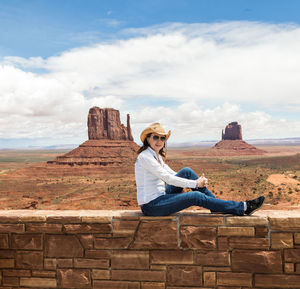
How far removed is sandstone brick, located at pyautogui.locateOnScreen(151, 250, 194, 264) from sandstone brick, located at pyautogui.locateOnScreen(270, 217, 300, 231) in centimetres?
105

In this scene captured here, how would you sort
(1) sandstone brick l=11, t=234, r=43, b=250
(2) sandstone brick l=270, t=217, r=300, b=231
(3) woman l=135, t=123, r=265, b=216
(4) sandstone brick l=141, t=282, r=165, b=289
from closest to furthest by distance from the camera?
(2) sandstone brick l=270, t=217, r=300, b=231
(3) woman l=135, t=123, r=265, b=216
(4) sandstone brick l=141, t=282, r=165, b=289
(1) sandstone brick l=11, t=234, r=43, b=250

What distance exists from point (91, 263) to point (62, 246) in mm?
440

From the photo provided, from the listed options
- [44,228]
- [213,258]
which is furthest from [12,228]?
[213,258]

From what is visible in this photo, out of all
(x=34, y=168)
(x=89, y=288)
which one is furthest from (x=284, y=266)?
(x=34, y=168)

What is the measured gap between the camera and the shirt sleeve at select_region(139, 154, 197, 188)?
3309 mm

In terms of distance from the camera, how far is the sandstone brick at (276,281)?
10.7ft

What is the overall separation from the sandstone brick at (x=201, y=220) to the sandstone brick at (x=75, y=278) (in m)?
1.42

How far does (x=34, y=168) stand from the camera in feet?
190

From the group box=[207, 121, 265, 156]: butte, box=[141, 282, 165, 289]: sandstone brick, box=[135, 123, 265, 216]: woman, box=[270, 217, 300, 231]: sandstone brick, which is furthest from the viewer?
box=[207, 121, 265, 156]: butte

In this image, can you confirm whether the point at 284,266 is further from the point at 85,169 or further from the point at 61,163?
the point at 61,163

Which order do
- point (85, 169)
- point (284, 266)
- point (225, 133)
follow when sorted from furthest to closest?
point (225, 133) → point (85, 169) → point (284, 266)

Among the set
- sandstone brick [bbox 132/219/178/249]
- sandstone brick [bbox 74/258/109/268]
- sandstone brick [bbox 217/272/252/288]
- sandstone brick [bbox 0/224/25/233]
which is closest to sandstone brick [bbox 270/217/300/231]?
sandstone brick [bbox 217/272/252/288]

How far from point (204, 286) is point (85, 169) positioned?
56158mm

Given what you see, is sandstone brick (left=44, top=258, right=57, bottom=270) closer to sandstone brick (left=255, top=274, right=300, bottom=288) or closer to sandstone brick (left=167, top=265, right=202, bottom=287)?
sandstone brick (left=167, top=265, right=202, bottom=287)
